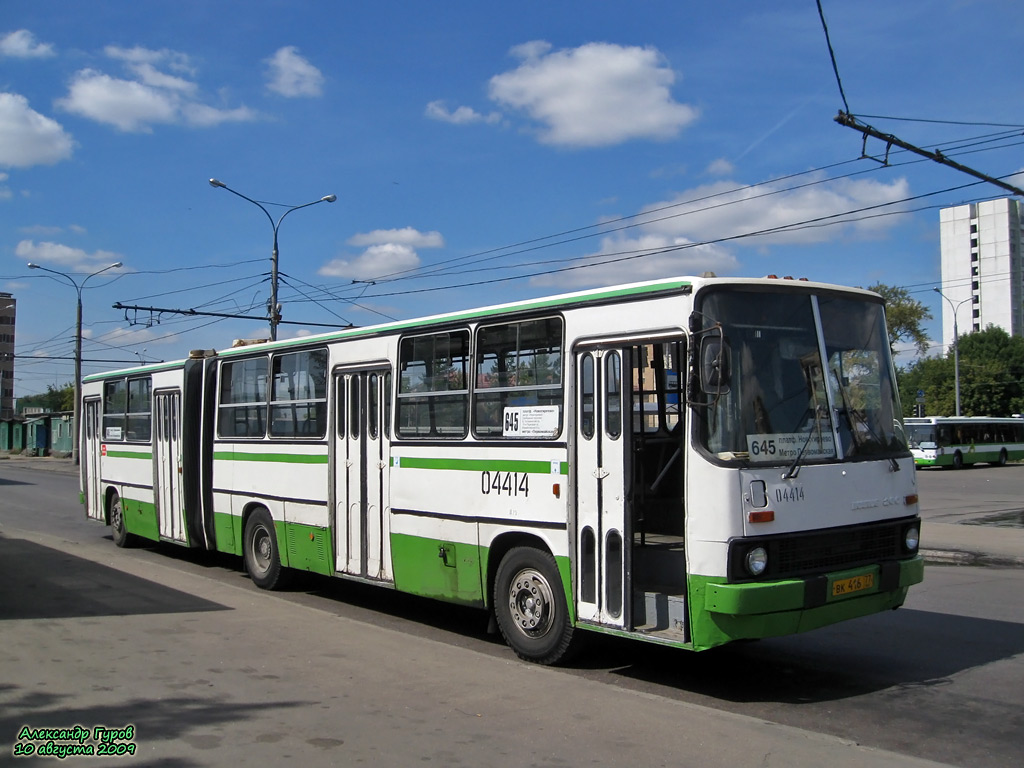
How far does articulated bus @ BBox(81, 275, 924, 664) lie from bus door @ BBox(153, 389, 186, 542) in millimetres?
3964

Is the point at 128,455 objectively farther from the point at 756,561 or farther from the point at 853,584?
the point at 853,584

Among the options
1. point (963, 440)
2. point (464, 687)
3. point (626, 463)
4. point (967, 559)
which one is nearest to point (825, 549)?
point (626, 463)

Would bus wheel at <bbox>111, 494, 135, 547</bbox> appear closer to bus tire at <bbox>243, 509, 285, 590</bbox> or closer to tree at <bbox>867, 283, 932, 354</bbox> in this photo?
bus tire at <bbox>243, 509, 285, 590</bbox>

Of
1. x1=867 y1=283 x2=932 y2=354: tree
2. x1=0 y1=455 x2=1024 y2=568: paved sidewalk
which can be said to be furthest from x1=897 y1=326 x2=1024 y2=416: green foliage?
x1=0 y1=455 x2=1024 y2=568: paved sidewalk

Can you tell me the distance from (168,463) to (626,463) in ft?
31.4

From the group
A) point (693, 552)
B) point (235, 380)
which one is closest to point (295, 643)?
point (693, 552)

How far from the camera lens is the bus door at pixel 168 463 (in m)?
14.3

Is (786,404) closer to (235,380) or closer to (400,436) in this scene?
(400,436)

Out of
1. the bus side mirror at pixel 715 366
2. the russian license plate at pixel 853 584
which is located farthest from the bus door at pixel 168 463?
the russian license plate at pixel 853 584

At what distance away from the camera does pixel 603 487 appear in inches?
291

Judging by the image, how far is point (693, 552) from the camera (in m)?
6.64

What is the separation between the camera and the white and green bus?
47.6 meters

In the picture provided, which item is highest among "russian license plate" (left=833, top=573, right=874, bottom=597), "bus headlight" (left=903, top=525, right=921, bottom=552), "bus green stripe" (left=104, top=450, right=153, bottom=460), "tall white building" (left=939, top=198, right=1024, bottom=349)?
"tall white building" (left=939, top=198, right=1024, bottom=349)

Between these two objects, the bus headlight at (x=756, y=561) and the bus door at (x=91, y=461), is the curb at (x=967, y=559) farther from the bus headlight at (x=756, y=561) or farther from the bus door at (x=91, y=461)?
the bus door at (x=91, y=461)
